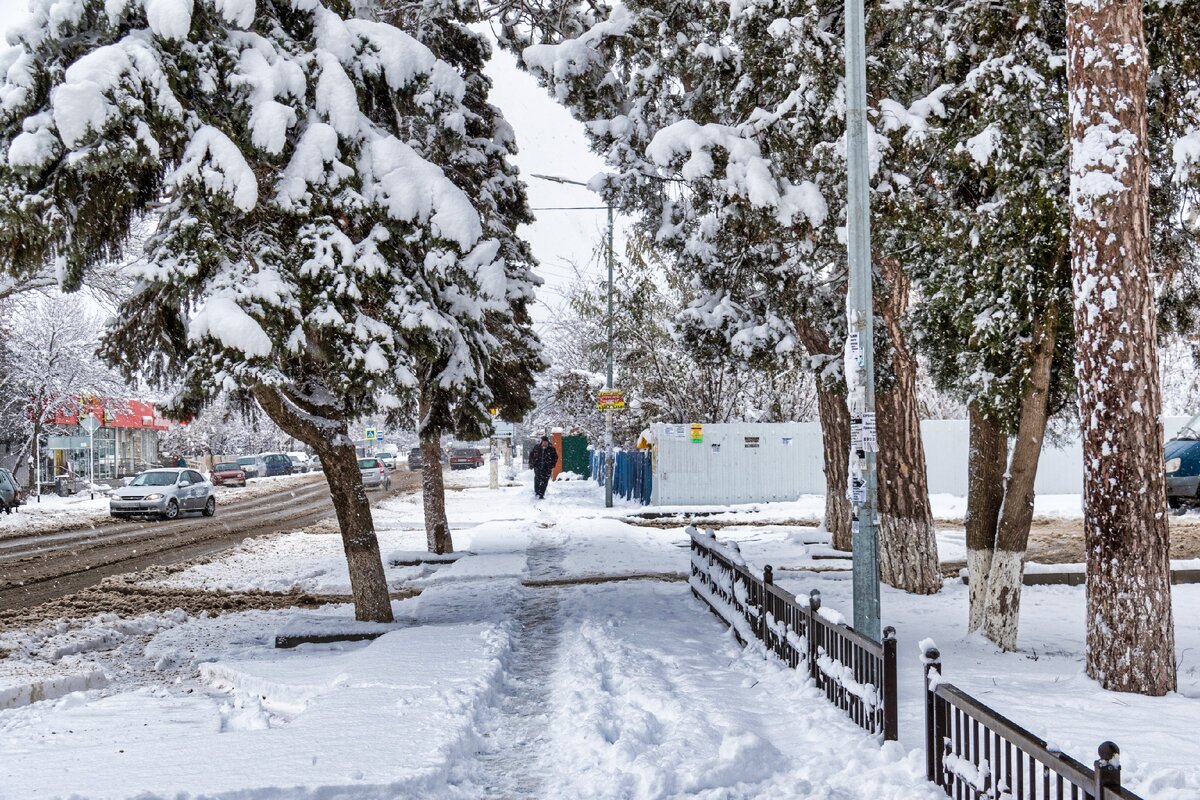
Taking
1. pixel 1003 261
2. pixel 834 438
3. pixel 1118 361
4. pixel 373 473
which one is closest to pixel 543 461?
pixel 834 438

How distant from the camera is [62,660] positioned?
31.2ft

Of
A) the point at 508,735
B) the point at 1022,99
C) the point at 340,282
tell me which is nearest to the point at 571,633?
the point at 508,735

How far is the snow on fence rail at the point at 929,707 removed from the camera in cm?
386

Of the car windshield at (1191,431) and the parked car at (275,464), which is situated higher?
the car windshield at (1191,431)

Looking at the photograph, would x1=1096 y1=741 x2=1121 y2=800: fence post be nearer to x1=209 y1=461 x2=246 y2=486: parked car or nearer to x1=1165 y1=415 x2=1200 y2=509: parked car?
x1=1165 y1=415 x2=1200 y2=509: parked car

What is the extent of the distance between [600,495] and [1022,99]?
987 inches

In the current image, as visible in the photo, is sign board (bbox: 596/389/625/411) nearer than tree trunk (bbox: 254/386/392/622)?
No

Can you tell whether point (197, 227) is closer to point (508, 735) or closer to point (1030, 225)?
point (508, 735)

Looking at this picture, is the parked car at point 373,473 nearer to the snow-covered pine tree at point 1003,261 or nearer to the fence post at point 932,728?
the snow-covered pine tree at point 1003,261

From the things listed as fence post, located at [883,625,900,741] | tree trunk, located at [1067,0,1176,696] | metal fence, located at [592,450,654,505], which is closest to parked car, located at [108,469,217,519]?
metal fence, located at [592,450,654,505]

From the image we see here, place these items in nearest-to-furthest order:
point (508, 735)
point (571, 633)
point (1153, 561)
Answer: point (508, 735)
point (1153, 561)
point (571, 633)

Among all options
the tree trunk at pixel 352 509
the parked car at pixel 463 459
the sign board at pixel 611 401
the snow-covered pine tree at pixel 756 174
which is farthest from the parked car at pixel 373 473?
the tree trunk at pixel 352 509

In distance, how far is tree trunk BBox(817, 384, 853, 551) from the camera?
15.8 m

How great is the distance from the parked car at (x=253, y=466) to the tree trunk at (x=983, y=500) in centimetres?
5531
